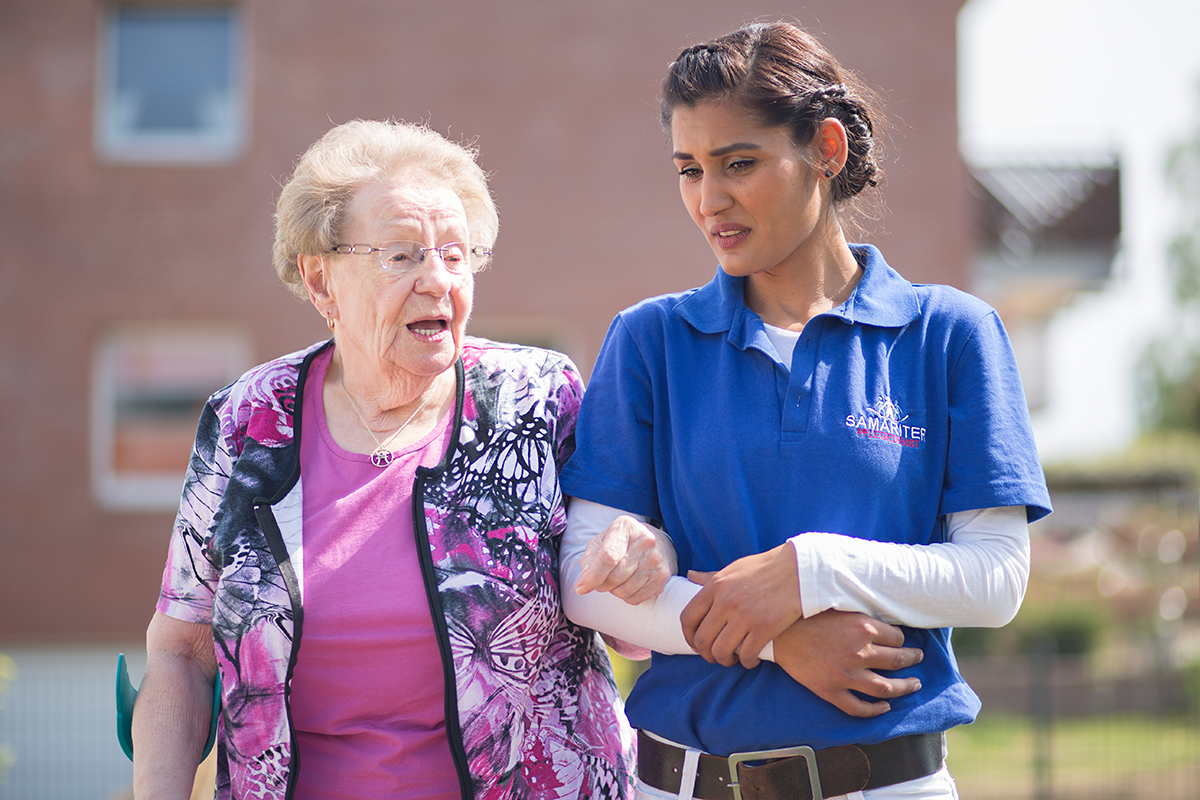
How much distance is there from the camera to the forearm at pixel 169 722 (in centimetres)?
214

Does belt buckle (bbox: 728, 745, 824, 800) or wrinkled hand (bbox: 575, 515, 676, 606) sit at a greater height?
wrinkled hand (bbox: 575, 515, 676, 606)

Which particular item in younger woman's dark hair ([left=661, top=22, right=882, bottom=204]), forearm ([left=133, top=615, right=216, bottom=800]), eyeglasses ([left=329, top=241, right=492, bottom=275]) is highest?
younger woman's dark hair ([left=661, top=22, right=882, bottom=204])

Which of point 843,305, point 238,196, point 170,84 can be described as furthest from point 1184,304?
point 843,305

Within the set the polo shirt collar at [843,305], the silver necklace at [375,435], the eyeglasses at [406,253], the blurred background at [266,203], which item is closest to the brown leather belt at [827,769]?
the polo shirt collar at [843,305]

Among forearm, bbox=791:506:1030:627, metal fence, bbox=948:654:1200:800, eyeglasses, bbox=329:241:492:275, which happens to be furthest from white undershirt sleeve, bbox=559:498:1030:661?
→ metal fence, bbox=948:654:1200:800

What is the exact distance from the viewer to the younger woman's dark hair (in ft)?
6.28

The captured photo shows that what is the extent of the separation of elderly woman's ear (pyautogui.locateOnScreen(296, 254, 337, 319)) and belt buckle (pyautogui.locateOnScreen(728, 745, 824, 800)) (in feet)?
4.06

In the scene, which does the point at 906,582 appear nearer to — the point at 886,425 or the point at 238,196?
the point at 886,425

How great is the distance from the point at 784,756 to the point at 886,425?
59 centimetres

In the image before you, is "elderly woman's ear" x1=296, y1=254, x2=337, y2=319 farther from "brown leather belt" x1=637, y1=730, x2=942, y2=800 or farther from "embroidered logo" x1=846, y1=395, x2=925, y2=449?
"brown leather belt" x1=637, y1=730, x2=942, y2=800

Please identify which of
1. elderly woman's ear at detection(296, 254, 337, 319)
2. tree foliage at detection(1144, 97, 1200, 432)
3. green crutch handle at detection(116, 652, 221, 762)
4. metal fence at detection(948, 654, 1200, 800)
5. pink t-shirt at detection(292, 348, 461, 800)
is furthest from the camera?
tree foliage at detection(1144, 97, 1200, 432)

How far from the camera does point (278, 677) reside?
208 cm

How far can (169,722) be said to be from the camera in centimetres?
218

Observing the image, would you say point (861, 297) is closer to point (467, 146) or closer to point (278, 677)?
point (467, 146)
